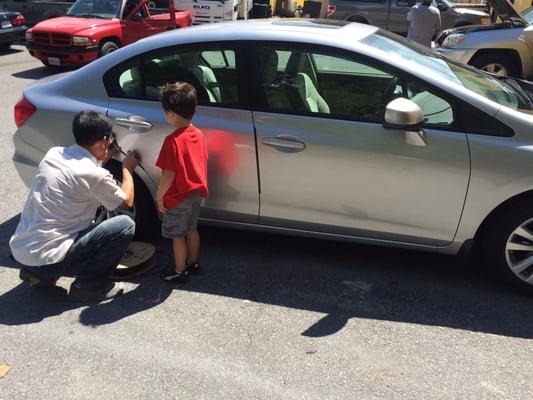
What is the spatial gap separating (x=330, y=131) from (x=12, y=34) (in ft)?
40.0

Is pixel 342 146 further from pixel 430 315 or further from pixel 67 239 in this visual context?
pixel 67 239

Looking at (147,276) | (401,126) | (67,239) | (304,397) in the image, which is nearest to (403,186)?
(401,126)

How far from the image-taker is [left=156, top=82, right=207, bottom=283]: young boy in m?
3.27

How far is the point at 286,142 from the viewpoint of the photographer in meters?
3.42

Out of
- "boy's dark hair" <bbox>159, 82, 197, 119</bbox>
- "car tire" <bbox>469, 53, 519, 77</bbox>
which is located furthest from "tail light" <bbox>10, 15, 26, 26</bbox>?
"boy's dark hair" <bbox>159, 82, 197, 119</bbox>

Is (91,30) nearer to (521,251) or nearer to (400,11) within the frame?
(400,11)

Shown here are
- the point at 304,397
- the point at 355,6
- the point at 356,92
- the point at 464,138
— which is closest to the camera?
the point at 304,397

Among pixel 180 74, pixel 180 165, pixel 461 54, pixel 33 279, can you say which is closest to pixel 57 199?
pixel 33 279

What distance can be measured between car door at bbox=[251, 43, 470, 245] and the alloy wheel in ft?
1.14

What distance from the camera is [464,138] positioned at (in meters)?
3.21

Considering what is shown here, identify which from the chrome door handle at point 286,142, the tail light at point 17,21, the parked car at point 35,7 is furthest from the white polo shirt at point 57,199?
the parked car at point 35,7

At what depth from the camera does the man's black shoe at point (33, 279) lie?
327 centimetres

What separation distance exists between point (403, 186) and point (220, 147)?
3.86 feet

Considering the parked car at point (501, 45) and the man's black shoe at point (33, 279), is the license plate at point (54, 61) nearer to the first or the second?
the parked car at point (501, 45)
